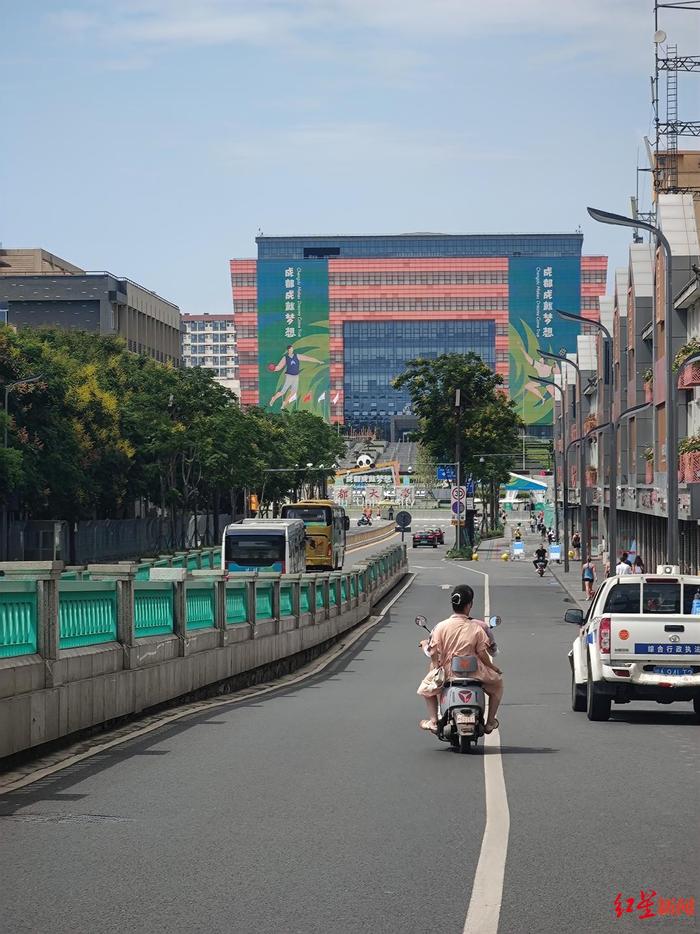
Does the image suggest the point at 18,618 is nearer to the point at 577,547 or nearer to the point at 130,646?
the point at 130,646

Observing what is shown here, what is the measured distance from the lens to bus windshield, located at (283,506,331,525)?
2977 inches

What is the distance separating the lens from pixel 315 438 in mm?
150625

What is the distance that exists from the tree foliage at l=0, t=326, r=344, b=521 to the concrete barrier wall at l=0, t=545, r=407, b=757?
42.5 meters

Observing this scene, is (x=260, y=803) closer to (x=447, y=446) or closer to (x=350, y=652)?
(x=350, y=652)

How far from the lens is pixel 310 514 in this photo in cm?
7594

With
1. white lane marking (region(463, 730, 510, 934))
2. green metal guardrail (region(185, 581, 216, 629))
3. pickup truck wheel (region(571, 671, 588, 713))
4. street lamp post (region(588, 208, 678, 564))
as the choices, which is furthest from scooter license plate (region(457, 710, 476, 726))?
street lamp post (region(588, 208, 678, 564))

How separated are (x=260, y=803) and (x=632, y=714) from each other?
999cm

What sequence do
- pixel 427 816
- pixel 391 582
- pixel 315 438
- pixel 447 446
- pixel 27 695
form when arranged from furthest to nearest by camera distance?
pixel 315 438 → pixel 447 446 → pixel 391 582 → pixel 27 695 → pixel 427 816

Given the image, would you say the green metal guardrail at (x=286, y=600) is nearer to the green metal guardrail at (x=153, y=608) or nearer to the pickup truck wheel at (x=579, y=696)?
the green metal guardrail at (x=153, y=608)

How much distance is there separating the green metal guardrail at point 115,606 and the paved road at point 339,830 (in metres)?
1.29

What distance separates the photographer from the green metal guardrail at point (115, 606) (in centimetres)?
1305

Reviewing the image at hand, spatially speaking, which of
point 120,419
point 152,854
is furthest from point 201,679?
point 120,419

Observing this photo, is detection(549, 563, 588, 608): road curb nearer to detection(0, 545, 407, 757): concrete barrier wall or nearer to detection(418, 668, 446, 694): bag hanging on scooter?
detection(0, 545, 407, 757): concrete barrier wall

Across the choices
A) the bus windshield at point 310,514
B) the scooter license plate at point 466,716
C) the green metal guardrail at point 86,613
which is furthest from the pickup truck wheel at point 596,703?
the bus windshield at point 310,514
